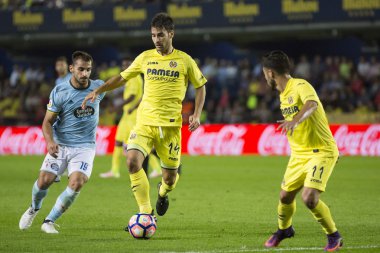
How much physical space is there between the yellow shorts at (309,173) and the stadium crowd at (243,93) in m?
18.1

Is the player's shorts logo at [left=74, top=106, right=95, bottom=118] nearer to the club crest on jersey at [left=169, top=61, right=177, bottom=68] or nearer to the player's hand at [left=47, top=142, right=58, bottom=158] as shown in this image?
the player's hand at [left=47, top=142, right=58, bottom=158]

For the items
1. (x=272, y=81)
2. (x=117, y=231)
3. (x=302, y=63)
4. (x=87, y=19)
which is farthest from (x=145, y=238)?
(x=87, y=19)

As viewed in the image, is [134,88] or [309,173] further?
[134,88]

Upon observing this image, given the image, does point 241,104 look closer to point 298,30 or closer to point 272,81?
point 298,30

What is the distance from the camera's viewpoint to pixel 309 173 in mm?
8531

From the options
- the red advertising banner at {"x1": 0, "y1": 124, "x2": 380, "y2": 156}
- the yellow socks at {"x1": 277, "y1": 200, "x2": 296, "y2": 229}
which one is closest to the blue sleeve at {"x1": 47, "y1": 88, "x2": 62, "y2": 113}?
the yellow socks at {"x1": 277, "y1": 200, "x2": 296, "y2": 229}

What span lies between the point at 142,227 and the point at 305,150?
7.31 feet

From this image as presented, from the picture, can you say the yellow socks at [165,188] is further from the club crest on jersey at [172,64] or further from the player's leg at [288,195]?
the player's leg at [288,195]

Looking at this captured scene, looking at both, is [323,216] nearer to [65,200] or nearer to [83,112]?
[65,200]

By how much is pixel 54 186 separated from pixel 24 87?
18.1 meters

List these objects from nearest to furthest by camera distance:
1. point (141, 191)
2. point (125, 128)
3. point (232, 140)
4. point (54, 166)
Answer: point (141, 191), point (54, 166), point (125, 128), point (232, 140)

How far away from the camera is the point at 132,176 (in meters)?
10.2

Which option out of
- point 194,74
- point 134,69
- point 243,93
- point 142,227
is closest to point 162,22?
point 134,69

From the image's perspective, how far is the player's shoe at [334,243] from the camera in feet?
28.0
